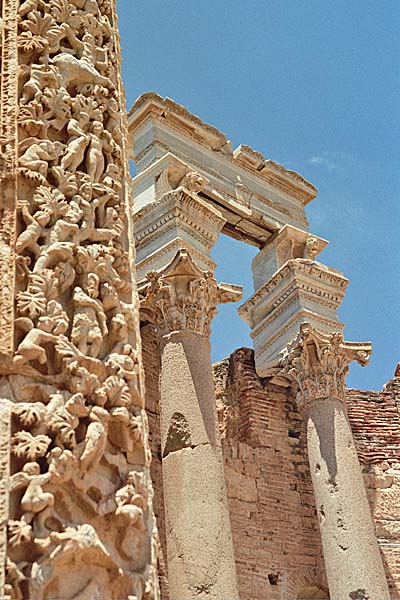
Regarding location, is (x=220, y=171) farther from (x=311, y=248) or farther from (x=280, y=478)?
(x=280, y=478)

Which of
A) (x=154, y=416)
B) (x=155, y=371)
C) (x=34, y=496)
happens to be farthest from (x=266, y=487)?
(x=34, y=496)

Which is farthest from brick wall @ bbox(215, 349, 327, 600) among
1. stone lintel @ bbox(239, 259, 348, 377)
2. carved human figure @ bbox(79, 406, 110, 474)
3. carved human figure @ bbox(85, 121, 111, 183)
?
carved human figure @ bbox(79, 406, 110, 474)

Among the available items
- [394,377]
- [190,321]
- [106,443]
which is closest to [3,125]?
[106,443]

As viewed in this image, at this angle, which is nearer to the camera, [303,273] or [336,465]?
[336,465]

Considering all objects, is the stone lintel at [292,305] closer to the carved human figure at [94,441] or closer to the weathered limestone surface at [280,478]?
the weathered limestone surface at [280,478]

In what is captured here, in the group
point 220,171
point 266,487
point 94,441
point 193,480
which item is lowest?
point 94,441

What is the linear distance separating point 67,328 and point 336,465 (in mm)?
8532

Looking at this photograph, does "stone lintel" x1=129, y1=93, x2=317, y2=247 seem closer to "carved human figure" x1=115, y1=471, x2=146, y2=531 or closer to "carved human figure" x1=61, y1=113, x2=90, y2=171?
"carved human figure" x1=61, y1=113, x2=90, y2=171

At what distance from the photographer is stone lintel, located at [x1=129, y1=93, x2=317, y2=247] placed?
11695 mm

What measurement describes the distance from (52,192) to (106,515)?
1136mm

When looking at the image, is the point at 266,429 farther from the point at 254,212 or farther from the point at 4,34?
the point at 4,34

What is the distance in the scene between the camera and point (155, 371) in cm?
1171

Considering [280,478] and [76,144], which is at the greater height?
[280,478]

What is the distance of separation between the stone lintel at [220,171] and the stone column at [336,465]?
2.14 m
